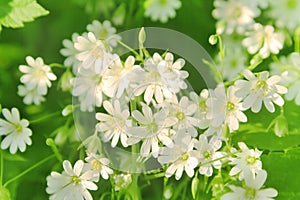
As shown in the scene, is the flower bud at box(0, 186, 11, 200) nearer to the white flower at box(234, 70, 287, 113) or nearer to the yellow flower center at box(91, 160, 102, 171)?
the yellow flower center at box(91, 160, 102, 171)

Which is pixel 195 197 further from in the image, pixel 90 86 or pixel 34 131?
pixel 34 131

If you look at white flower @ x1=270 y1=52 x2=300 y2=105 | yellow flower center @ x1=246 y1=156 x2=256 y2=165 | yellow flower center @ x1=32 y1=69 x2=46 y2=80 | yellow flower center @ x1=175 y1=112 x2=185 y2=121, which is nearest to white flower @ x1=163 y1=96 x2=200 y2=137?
yellow flower center @ x1=175 y1=112 x2=185 y2=121

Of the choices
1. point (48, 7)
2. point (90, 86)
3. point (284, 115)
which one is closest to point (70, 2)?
point (48, 7)

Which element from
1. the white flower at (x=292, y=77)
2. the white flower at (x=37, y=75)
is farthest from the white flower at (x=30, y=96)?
the white flower at (x=292, y=77)

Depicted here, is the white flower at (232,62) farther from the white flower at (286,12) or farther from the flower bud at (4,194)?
the flower bud at (4,194)

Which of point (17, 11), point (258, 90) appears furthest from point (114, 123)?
point (17, 11)
